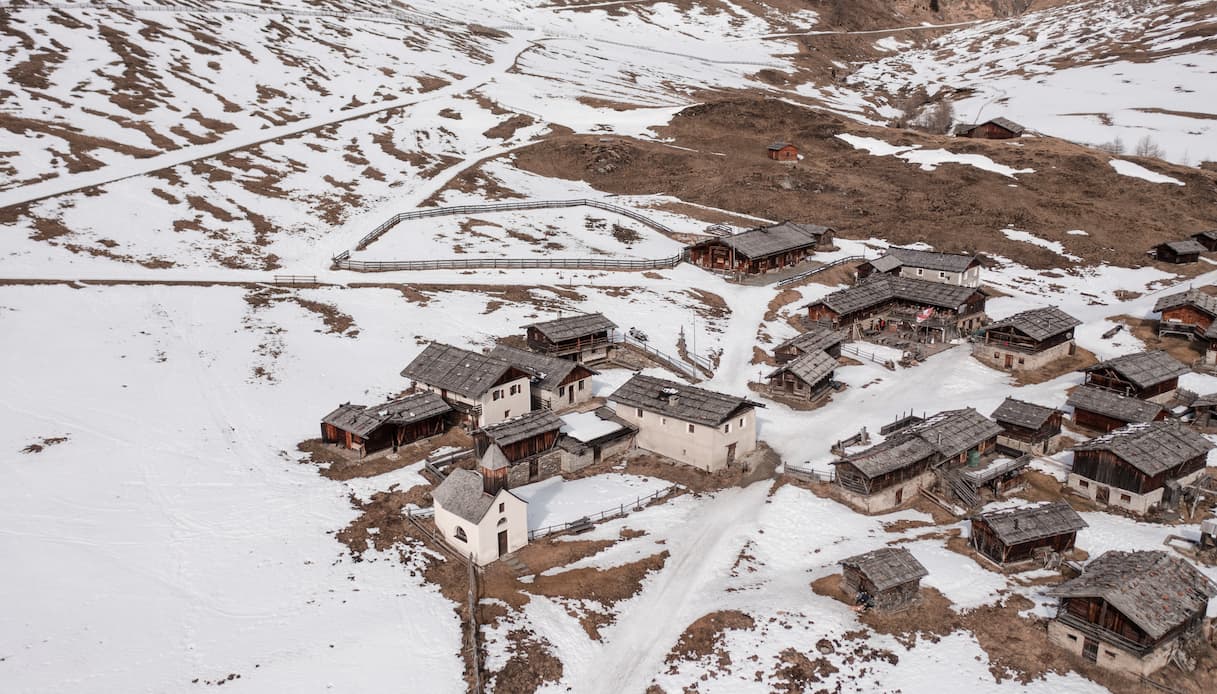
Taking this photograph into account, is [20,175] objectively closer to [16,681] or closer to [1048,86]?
[16,681]

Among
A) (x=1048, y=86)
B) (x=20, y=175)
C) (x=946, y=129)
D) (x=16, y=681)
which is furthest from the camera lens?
(x=1048, y=86)

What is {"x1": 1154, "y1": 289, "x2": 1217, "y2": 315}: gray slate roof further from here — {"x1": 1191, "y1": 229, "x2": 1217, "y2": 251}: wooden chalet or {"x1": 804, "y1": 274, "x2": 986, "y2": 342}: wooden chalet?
{"x1": 1191, "y1": 229, "x2": 1217, "y2": 251}: wooden chalet

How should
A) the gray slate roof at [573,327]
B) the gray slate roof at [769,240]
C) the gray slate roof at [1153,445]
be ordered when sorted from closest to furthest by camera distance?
1. the gray slate roof at [1153,445]
2. the gray slate roof at [573,327]
3. the gray slate roof at [769,240]

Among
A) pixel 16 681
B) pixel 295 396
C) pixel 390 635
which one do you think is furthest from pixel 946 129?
pixel 16 681

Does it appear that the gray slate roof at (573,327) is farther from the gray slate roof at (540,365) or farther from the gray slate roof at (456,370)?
the gray slate roof at (456,370)

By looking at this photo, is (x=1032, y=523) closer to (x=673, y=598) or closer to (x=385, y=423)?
(x=673, y=598)

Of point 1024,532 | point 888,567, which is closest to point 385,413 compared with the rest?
point 888,567

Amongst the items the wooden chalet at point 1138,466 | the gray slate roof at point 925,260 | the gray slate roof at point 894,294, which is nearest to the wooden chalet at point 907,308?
the gray slate roof at point 894,294
